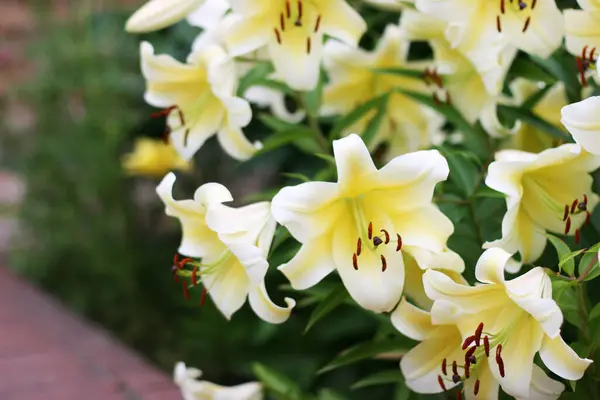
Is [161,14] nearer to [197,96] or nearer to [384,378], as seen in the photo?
[197,96]

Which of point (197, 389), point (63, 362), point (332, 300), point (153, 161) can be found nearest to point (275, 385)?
point (197, 389)

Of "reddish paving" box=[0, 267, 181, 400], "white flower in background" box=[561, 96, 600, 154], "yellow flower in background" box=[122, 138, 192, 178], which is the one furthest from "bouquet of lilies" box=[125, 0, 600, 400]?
"yellow flower in background" box=[122, 138, 192, 178]

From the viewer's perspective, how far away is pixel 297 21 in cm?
67

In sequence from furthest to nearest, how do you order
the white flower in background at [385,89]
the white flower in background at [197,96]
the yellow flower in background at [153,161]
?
the yellow flower in background at [153,161] → the white flower in background at [385,89] → the white flower in background at [197,96]

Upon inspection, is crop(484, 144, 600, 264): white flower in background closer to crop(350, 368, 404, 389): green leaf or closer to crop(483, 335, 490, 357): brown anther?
crop(483, 335, 490, 357): brown anther

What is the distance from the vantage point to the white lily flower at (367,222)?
0.54 meters

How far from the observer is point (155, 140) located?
81.2 inches

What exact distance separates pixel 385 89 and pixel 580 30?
0.90 ft

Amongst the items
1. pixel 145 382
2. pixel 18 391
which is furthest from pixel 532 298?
pixel 18 391

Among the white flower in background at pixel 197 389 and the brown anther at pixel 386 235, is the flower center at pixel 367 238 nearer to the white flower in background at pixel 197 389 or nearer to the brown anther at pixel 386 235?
the brown anther at pixel 386 235

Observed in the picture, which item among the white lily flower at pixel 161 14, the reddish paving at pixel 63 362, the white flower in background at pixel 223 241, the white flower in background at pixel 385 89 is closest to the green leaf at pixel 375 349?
the white flower in background at pixel 223 241

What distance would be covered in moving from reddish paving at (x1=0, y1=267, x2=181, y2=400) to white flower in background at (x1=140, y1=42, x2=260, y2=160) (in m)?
0.49

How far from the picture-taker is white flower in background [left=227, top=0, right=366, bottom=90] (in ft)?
2.18

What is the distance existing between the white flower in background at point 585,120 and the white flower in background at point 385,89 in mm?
330
